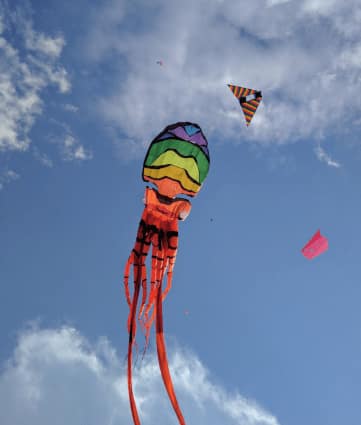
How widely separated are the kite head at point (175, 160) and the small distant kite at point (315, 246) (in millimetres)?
6846

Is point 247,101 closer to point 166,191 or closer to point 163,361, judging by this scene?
point 166,191

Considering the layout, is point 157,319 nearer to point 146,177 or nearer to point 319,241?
point 146,177

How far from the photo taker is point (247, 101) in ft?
66.4

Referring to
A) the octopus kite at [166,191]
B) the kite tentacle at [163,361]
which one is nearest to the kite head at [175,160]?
the octopus kite at [166,191]

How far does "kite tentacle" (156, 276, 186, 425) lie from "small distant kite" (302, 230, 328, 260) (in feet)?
26.9

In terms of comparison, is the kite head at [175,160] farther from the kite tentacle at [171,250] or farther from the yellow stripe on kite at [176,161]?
the kite tentacle at [171,250]

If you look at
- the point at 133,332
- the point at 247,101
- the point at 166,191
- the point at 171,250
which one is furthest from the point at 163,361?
the point at 247,101

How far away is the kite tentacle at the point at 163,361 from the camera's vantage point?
12.5m

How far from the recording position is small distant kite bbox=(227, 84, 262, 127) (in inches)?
789

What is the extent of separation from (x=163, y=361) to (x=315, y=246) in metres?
10.0

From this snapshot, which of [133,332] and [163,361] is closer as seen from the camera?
[163,361]

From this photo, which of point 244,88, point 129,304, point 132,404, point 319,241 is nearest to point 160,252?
point 129,304

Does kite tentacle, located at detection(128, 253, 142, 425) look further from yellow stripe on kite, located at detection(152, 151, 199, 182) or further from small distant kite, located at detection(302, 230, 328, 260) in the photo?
small distant kite, located at detection(302, 230, 328, 260)

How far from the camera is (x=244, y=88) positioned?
802 inches
